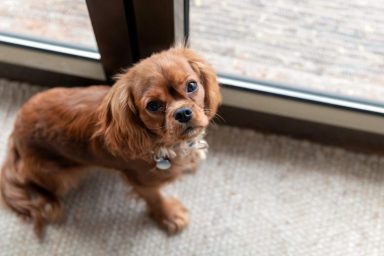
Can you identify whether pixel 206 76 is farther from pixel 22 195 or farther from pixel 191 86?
pixel 22 195

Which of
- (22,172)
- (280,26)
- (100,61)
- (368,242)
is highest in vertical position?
(280,26)

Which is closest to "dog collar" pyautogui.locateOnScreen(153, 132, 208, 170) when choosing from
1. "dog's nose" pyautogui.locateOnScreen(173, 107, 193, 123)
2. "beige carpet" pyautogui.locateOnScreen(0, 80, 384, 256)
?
"dog's nose" pyautogui.locateOnScreen(173, 107, 193, 123)

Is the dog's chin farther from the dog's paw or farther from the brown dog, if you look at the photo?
the dog's paw

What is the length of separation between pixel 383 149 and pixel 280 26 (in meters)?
0.55

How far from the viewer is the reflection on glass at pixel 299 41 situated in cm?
135

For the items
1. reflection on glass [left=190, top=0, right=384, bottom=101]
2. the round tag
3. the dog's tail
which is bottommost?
the dog's tail

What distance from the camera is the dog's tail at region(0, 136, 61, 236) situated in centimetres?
145

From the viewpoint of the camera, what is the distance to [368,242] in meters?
1.50

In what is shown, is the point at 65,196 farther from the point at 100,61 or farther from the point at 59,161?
the point at 100,61

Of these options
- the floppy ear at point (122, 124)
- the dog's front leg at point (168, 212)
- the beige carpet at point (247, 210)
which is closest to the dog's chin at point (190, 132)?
the floppy ear at point (122, 124)

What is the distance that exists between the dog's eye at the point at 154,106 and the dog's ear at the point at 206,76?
135 millimetres

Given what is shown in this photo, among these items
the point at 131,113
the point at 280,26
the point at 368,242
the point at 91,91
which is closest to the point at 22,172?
the point at 91,91

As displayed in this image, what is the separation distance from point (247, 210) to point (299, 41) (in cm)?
55

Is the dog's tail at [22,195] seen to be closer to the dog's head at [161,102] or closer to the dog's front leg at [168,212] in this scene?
the dog's front leg at [168,212]
